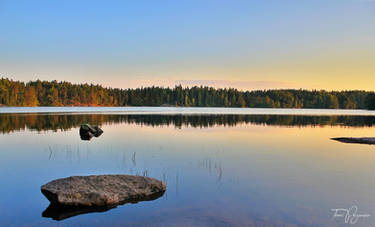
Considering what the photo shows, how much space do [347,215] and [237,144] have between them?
72.5ft

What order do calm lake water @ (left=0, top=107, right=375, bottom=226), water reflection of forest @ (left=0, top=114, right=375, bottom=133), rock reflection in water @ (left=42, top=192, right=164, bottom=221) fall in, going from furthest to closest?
1. water reflection of forest @ (left=0, top=114, right=375, bottom=133)
2. calm lake water @ (left=0, top=107, right=375, bottom=226)
3. rock reflection in water @ (left=42, top=192, right=164, bottom=221)

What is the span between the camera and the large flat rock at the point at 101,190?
40.4 ft

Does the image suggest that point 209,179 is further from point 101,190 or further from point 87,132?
point 87,132

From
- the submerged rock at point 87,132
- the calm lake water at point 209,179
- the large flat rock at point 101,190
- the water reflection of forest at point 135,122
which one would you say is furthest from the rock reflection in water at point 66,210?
the water reflection of forest at point 135,122

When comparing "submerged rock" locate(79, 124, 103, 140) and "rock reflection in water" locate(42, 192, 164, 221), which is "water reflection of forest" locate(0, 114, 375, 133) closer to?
"submerged rock" locate(79, 124, 103, 140)

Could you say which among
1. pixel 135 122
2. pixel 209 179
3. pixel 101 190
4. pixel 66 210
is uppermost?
pixel 101 190

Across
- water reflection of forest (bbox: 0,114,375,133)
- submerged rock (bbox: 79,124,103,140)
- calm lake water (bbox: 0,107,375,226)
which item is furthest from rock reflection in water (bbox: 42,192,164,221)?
water reflection of forest (bbox: 0,114,375,133)

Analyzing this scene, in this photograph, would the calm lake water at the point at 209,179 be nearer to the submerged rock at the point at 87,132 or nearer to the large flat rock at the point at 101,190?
the large flat rock at the point at 101,190

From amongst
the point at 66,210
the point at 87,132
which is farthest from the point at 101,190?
the point at 87,132

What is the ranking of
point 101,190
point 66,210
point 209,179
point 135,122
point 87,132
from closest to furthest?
point 66,210
point 101,190
point 209,179
point 87,132
point 135,122

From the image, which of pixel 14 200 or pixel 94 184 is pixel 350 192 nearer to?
pixel 94 184

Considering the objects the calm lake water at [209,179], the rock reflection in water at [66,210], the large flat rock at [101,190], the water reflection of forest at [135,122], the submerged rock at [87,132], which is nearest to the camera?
the rock reflection in water at [66,210]

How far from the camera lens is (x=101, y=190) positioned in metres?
13.1

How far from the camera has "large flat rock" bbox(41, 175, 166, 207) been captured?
40.4ft
